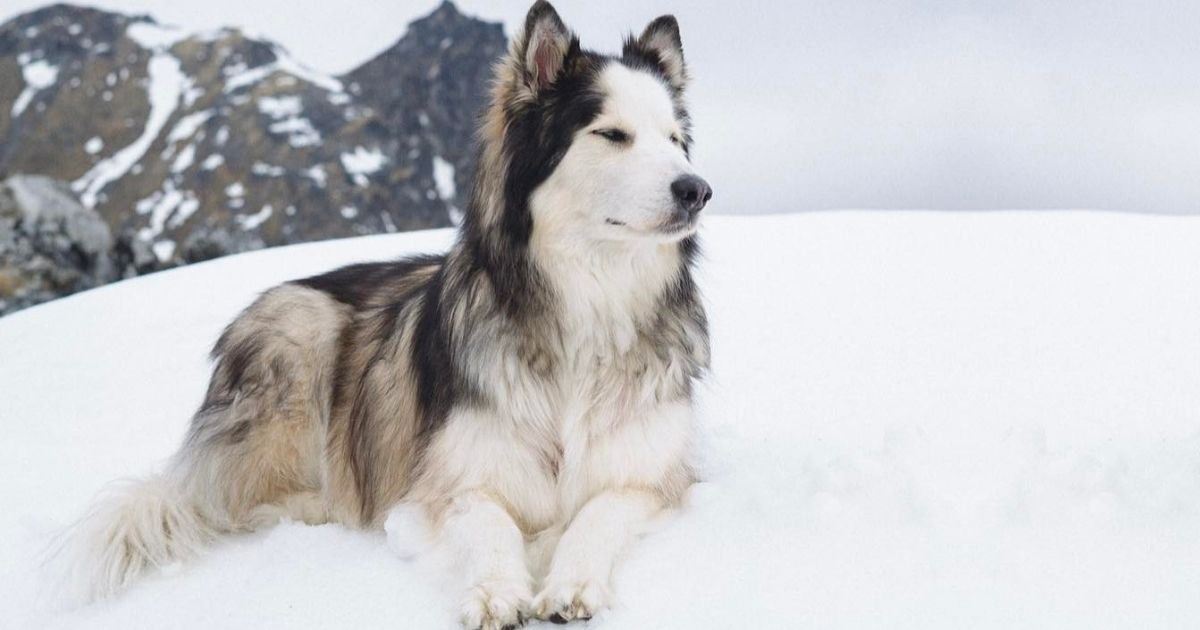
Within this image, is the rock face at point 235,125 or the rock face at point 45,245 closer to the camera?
the rock face at point 45,245

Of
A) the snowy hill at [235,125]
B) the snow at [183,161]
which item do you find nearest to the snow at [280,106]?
the snowy hill at [235,125]

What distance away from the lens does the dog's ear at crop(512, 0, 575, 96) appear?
10.3ft

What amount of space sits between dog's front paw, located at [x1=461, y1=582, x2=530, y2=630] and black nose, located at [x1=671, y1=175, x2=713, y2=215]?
1.22 meters

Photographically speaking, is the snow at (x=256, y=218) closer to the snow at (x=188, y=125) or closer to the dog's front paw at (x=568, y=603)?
the snow at (x=188, y=125)

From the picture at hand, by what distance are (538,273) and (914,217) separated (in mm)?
8096

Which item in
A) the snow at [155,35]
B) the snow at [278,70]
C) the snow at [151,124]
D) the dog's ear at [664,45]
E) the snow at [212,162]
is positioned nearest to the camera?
the dog's ear at [664,45]

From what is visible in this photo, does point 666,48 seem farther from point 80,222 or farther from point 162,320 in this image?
point 80,222

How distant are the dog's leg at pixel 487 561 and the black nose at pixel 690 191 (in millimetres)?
1088

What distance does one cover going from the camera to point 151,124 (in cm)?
9538

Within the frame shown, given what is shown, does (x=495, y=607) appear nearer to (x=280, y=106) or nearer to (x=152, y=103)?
(x=280, y=106)

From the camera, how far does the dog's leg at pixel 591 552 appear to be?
245cm

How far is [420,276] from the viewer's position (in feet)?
13.5

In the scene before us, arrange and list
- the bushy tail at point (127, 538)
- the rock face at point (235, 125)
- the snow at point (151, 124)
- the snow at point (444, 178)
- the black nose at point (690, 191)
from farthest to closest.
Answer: the snow at point (444, 178) < the snow at point (151, 124) < the rock face at point (235, 125) < the bushy tail at point (127, 538) < the black nose at point (690, 191)

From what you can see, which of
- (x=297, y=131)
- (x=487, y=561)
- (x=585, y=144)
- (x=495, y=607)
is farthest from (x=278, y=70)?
(x=495, y=607)
